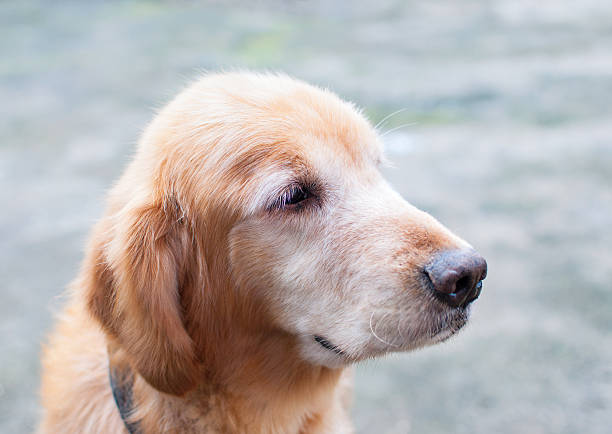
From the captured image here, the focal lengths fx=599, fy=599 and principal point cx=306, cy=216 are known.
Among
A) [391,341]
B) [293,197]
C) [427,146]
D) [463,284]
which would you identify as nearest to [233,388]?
[391,341]

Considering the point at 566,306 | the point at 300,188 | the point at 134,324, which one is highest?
the point at 300,188

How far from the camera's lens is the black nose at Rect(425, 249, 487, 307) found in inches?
81.1

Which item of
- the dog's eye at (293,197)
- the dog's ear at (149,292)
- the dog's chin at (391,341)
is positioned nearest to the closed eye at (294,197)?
the dog's eye at (293,197)

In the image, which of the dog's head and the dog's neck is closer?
the dog's head

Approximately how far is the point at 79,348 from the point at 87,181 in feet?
13.2

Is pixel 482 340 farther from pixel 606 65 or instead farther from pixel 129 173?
pixel 606 65

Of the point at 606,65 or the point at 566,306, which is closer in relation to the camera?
the point at 566,306

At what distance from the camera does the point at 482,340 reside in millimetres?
4238

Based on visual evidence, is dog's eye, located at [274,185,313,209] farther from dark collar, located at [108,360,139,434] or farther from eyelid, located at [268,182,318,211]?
dark collar, located at [108,360,139,434]

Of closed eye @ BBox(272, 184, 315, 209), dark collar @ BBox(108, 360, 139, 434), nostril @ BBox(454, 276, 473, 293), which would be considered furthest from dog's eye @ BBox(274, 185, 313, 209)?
dark collar @ BBox(108, 360, 139, 434)

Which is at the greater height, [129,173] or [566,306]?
[129,173]

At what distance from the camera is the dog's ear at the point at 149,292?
7.26 feet

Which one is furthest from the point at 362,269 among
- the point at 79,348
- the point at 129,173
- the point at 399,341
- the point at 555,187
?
the point at 555,187

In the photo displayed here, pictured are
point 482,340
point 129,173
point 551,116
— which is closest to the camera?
point 129,173
